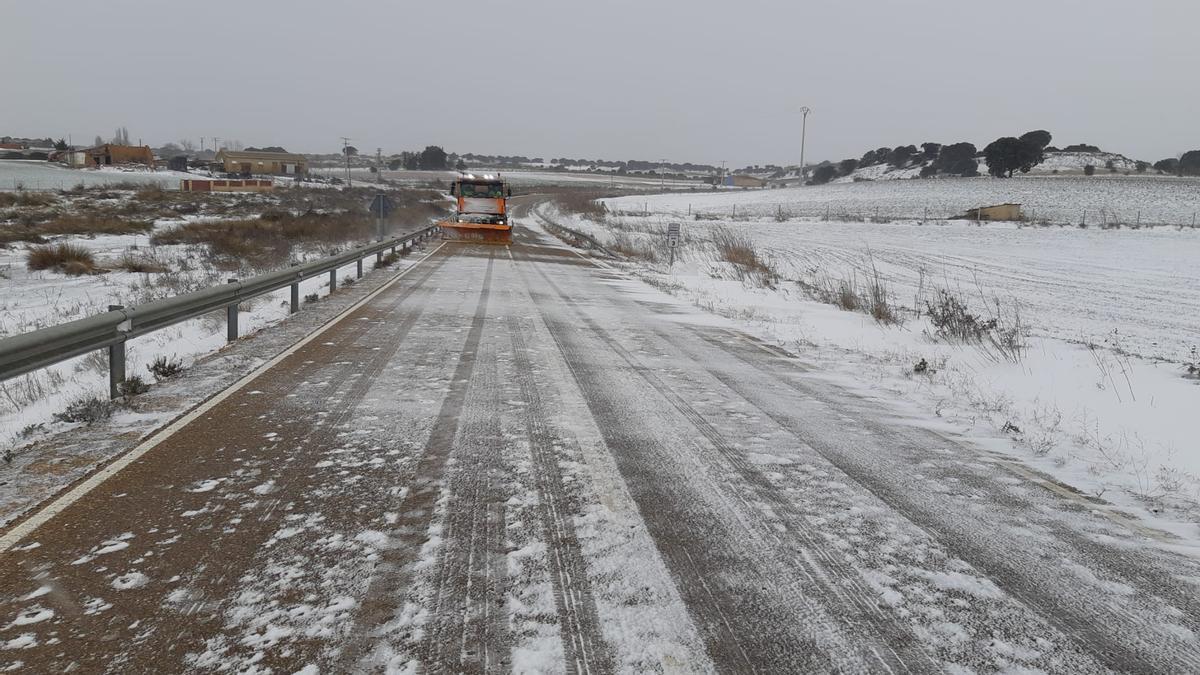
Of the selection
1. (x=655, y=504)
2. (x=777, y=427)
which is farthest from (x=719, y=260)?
(x=655, y=504)

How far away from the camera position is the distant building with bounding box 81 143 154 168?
4824 inches

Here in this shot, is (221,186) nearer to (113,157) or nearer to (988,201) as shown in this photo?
(113,157)

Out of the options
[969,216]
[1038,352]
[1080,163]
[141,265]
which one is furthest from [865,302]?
[1080,163]

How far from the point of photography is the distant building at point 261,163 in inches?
4983

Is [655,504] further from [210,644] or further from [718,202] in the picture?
[718,202]

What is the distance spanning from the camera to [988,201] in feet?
229

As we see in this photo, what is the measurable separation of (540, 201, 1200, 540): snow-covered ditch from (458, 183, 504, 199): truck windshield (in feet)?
19.2

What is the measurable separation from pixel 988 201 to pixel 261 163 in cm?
11849

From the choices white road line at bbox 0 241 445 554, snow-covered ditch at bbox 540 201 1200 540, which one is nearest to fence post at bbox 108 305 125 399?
white road line at bbox 0 241 445 554

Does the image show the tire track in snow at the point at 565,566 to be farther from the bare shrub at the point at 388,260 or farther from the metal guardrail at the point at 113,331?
the bare shrub at the point at 388,260

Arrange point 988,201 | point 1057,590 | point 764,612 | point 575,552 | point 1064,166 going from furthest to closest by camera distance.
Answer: point 1064,166 → point 988,201 → point 575,552 → point 1057,590 → point 764,612

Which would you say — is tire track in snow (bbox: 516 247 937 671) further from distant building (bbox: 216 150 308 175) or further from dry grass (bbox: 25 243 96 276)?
distant building (bbox: 216 150 308 175)

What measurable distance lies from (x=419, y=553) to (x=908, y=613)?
2242mm

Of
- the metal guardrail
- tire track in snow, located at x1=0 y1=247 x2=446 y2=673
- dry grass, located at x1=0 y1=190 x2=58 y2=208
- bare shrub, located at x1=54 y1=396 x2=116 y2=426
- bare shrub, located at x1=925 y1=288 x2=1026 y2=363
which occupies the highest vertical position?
dry grass, located at x1=0 y1=190 x2=58 y2=208
